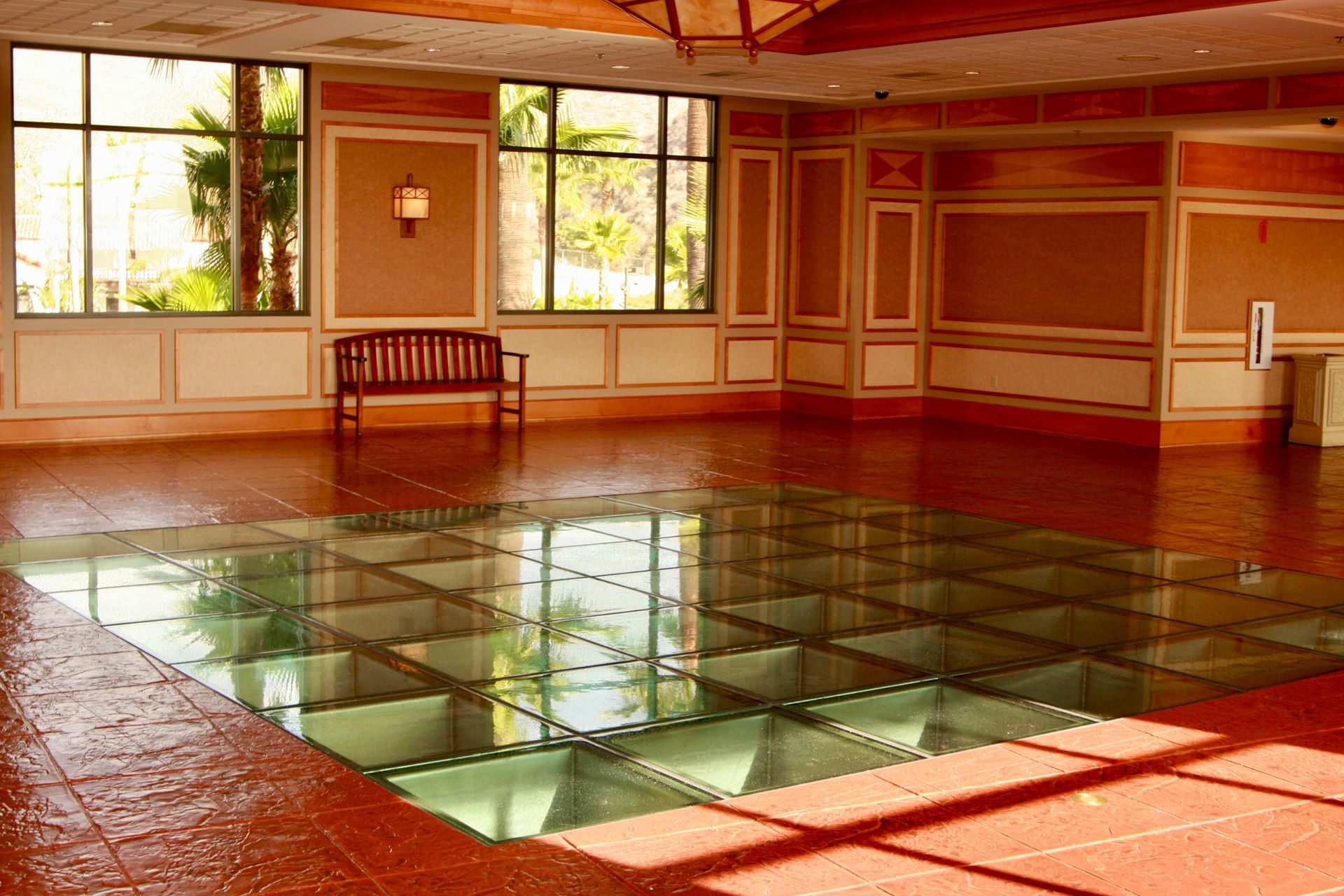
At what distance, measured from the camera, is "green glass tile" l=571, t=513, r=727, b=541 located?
7836 millimetres

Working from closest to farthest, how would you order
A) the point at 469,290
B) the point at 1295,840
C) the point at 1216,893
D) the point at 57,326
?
the point at 1216,893, the point at 1295,840, the point at 57,326, the point at 469,290

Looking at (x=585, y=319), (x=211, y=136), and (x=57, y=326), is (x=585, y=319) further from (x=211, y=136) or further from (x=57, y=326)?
(x=57, y=326)

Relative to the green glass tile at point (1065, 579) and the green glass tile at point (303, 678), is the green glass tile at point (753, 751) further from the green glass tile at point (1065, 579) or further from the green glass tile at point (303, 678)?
the green glass tile at point (1065, 579)

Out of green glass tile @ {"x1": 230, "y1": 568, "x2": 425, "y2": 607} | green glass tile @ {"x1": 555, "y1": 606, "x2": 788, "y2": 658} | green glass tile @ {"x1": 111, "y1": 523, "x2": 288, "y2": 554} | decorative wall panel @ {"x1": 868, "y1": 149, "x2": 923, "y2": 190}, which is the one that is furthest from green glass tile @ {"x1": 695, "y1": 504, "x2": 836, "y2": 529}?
decorative wall panel @ {"x1": 868, "y1": 149, "x2": 923, "y2": 190}

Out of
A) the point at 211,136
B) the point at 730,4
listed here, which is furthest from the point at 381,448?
the point at 730,4

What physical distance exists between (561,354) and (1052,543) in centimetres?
633

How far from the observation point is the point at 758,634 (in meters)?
5.79

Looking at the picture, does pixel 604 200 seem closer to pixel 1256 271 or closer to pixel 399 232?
pixel 399 232

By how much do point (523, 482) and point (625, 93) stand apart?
5.10 meters

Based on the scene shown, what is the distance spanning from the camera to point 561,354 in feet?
43.2

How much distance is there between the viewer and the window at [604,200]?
12.8m

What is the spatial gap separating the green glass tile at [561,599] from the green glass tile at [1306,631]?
8.18 ft

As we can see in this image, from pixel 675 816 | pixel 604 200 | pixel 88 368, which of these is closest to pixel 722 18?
pixel 675 816

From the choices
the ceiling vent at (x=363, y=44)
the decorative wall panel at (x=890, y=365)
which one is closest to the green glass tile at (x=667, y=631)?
the ceiling vent at (x=363, y=44)
